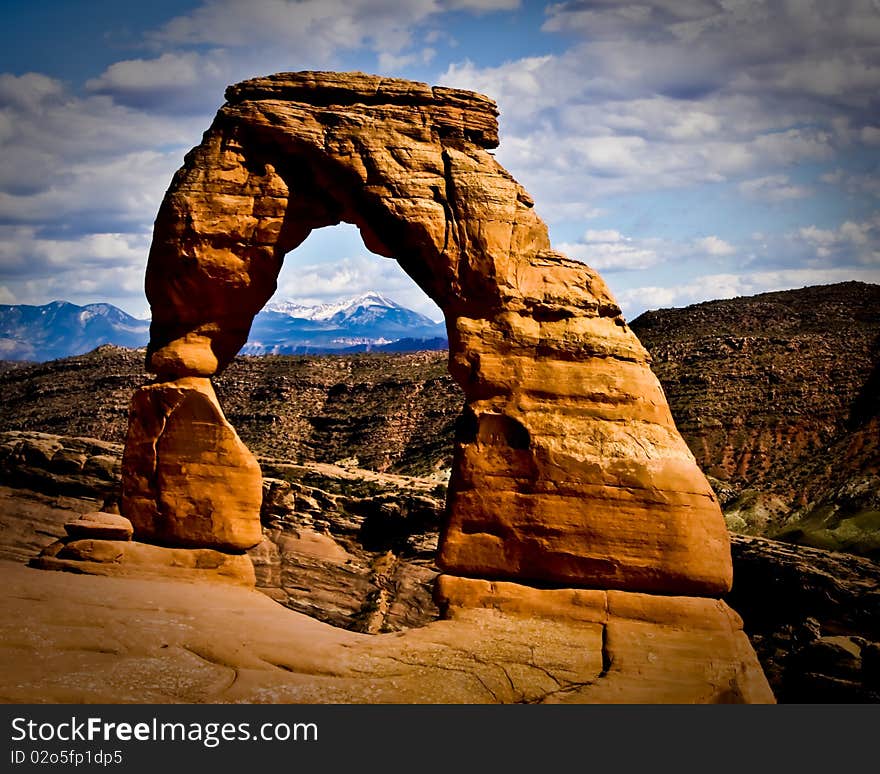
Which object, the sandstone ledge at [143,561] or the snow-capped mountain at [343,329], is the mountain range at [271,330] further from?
the sandstone ledge at [143,561]

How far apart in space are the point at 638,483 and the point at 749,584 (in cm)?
1605

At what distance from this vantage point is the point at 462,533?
15.0 metres

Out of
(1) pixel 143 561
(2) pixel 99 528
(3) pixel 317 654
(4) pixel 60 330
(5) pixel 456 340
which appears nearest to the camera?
(3) pixel 317 654

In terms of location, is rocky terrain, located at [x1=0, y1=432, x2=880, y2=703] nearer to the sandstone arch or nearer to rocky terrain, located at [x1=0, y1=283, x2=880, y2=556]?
rocky terrain, located at [x1=0, y1=283, x2=880, y2=556]

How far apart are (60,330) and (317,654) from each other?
4178 inches

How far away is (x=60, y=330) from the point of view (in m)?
110

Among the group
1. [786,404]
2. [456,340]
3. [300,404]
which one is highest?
[300,404]

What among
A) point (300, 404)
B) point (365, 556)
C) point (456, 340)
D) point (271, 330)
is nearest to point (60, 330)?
point (271, 330)

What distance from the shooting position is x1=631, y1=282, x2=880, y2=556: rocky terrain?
35250 millimetres

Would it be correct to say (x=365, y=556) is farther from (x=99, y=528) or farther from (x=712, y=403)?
(x=712, y=403)

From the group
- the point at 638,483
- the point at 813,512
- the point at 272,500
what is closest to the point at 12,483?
the point at 272,500

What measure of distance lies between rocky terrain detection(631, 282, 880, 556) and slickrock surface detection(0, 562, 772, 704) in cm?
2027

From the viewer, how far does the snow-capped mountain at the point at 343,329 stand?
137 metres
